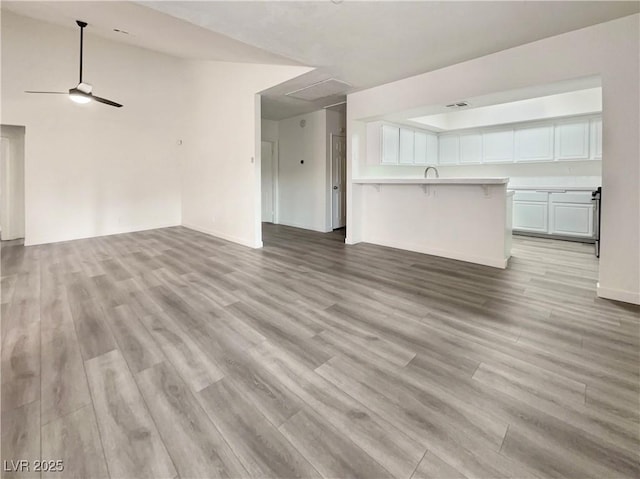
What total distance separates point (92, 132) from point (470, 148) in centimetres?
803

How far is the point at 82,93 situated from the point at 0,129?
8.13 ft

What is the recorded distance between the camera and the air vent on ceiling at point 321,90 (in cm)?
450

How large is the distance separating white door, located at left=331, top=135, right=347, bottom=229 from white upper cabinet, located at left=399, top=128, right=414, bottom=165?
155 centimetres

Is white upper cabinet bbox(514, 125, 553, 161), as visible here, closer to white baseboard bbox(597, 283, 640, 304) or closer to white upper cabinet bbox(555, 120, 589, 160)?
white upper cabinet bbox(555, 120, 589, 160)

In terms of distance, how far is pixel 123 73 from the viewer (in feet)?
20.6

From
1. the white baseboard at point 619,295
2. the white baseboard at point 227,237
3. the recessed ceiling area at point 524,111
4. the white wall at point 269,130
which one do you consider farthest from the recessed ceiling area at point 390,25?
the white wall at point 269,130

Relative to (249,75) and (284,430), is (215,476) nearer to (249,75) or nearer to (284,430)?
(284,430)

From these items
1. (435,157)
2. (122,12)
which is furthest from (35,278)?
(435,157)

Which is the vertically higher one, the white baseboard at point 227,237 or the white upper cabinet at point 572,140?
the white upper cabinet at point 572,140

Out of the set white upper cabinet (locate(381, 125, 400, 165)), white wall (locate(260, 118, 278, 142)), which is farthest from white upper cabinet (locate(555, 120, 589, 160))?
white wall (locate(260, 118, 278, 142))

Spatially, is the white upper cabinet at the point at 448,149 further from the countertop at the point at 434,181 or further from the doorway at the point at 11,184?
the doorway at the point at 11,184

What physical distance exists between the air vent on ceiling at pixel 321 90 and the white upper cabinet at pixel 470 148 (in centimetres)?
358

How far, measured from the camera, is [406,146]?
6.13 metres

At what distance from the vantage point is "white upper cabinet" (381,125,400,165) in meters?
5.49
